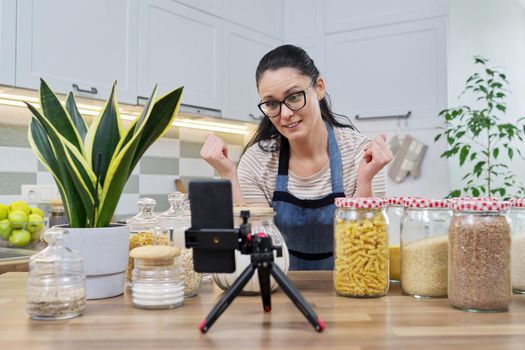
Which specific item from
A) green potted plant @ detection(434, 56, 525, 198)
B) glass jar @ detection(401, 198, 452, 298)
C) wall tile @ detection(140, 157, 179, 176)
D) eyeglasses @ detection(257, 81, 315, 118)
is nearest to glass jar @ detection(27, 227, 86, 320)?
glass jar @ detection(401, 198, 452, 298)

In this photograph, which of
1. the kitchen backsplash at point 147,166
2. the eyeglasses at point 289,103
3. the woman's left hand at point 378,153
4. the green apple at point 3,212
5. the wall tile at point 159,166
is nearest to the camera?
the woman's left hand at point 378,153

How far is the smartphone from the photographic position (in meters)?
0.79

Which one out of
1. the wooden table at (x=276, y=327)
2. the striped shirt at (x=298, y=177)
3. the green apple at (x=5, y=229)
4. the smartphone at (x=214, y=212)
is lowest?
the wooden table at (x=276, y=327)

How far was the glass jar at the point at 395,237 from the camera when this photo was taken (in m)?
1.09

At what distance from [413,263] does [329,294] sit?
0.16 m

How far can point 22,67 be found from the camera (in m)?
2.09

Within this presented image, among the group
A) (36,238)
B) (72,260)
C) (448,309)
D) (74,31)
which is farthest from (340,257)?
(74,31)

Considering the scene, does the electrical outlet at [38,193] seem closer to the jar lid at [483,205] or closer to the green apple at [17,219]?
the green apple at [17,219]

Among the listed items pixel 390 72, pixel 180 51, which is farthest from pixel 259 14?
pixel 390 72

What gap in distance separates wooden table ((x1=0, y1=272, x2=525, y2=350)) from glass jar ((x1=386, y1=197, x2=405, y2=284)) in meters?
0.13

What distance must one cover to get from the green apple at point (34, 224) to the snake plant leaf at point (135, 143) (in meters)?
0.93

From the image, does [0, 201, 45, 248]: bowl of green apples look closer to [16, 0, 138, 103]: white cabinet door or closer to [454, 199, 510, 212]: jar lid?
[16, 0, 138, 103]: white cabinet door

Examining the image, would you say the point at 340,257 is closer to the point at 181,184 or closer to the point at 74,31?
the point at 74,31

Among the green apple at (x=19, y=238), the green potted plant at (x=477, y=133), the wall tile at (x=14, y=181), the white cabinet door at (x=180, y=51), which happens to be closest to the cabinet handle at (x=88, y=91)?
the white cabinet door at (x=180, y=51)
